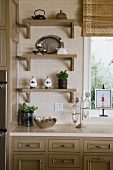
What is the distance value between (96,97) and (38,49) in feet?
3.22

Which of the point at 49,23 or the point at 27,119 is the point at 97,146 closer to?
the point at 27,119

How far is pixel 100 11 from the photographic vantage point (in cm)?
400

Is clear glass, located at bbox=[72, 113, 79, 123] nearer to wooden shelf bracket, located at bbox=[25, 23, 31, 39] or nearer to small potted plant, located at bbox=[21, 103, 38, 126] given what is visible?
small potted plant, located at bbox=[21, 103, 38, 126]

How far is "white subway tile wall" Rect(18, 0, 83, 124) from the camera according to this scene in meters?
→ 4.11

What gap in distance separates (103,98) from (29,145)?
1223 mm

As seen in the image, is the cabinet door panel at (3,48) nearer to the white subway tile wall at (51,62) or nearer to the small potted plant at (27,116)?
the white subway tile wall at (51,62)

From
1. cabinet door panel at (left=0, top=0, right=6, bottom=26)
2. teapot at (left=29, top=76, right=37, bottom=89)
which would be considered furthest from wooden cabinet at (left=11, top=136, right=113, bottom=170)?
cabinet door panel at (left=0, top=0, right=6, bottom=26)

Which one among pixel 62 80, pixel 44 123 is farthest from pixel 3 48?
pixel 44 123

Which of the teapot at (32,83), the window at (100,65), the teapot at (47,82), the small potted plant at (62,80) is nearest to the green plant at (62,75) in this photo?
the small potted plant at (62,80)

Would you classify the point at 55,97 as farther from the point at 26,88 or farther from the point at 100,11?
the point at 100,11

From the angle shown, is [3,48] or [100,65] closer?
[3,48]

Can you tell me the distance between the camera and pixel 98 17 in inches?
158

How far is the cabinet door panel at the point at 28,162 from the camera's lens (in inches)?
140

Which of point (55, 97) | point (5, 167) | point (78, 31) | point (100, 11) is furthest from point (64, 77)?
point (5, 167)
